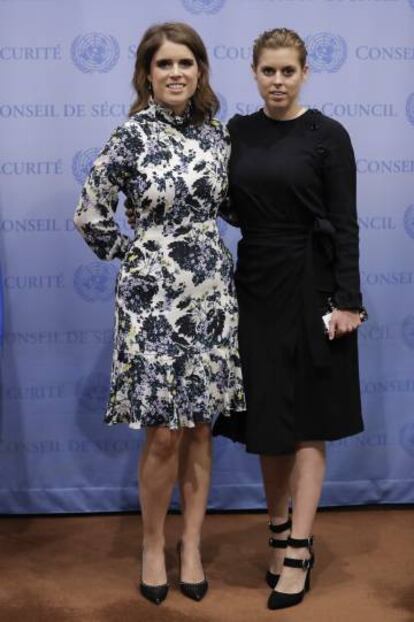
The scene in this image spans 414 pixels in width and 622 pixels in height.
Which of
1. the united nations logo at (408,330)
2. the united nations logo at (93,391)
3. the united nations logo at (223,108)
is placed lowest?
the united nations logo at (93,391)

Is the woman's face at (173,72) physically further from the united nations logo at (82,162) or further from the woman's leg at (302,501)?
the woman's leg at (302,501)

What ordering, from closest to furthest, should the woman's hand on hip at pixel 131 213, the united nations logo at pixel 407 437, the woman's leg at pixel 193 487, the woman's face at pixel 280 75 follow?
1. the woman's face at pixel 280 75
2. the woman's hand on hip at pixel 131 213
3. the woman's leg at pixel 193 487
4. the united nations logo at pixel 407 437

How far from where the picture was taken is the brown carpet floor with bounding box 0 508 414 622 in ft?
8.39

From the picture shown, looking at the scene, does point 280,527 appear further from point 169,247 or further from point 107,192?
point 107,192

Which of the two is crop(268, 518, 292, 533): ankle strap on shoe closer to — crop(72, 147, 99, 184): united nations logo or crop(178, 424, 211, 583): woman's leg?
crop(178, 424, 211, 583): woman's leg

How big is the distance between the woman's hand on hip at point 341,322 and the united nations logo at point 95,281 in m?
1.03

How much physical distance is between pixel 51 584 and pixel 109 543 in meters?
0.38

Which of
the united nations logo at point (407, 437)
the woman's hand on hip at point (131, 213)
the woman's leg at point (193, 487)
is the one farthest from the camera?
the united nations logo at point (407, 437)

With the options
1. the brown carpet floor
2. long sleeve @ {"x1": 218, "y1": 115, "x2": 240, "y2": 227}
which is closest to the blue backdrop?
the brown carpet floor

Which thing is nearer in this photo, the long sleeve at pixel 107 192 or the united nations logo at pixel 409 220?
the long sleeve at pixel 107 192

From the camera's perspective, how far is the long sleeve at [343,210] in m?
2.47

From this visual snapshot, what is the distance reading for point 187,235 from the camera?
2.51 metres

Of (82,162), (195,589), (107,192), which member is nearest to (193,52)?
(107,192)

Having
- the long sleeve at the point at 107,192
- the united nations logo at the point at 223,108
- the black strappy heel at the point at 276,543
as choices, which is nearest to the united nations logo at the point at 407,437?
the black strappy heel at the point at 276,543
